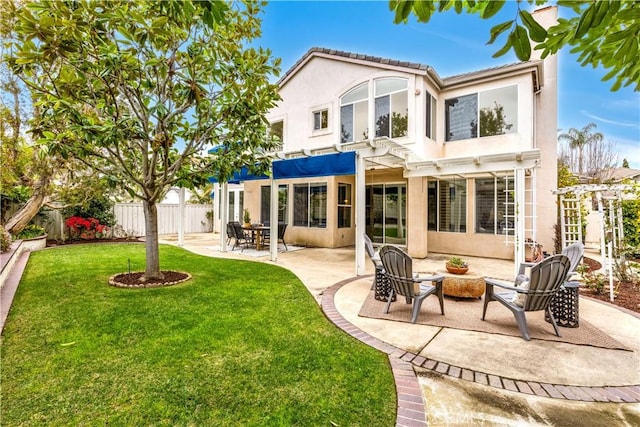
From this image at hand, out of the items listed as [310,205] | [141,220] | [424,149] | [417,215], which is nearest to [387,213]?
[417,215]

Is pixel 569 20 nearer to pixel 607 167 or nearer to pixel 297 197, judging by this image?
pixel 297 197

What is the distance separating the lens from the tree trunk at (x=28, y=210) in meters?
11.6

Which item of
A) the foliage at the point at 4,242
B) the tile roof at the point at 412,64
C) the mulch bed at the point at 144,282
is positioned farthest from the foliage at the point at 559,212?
the foliage at the point at 4,242

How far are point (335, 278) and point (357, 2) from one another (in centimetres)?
619

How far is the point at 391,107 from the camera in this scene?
442 inches

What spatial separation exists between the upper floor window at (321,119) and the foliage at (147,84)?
5775mm

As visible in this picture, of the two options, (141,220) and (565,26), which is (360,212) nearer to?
(565,26)

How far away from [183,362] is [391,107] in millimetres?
10446

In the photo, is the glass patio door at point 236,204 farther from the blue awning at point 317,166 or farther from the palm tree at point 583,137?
the palm tree at point 583,137

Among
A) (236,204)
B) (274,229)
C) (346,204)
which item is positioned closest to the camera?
(274,229)

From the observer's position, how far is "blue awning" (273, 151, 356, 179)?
8469mm

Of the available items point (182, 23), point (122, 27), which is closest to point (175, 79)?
point (182, 23)

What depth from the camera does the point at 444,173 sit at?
9430 mm

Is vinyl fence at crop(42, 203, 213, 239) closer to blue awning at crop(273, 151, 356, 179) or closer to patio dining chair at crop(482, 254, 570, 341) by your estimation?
blue awning at crop(273, 151, 356, 179)
